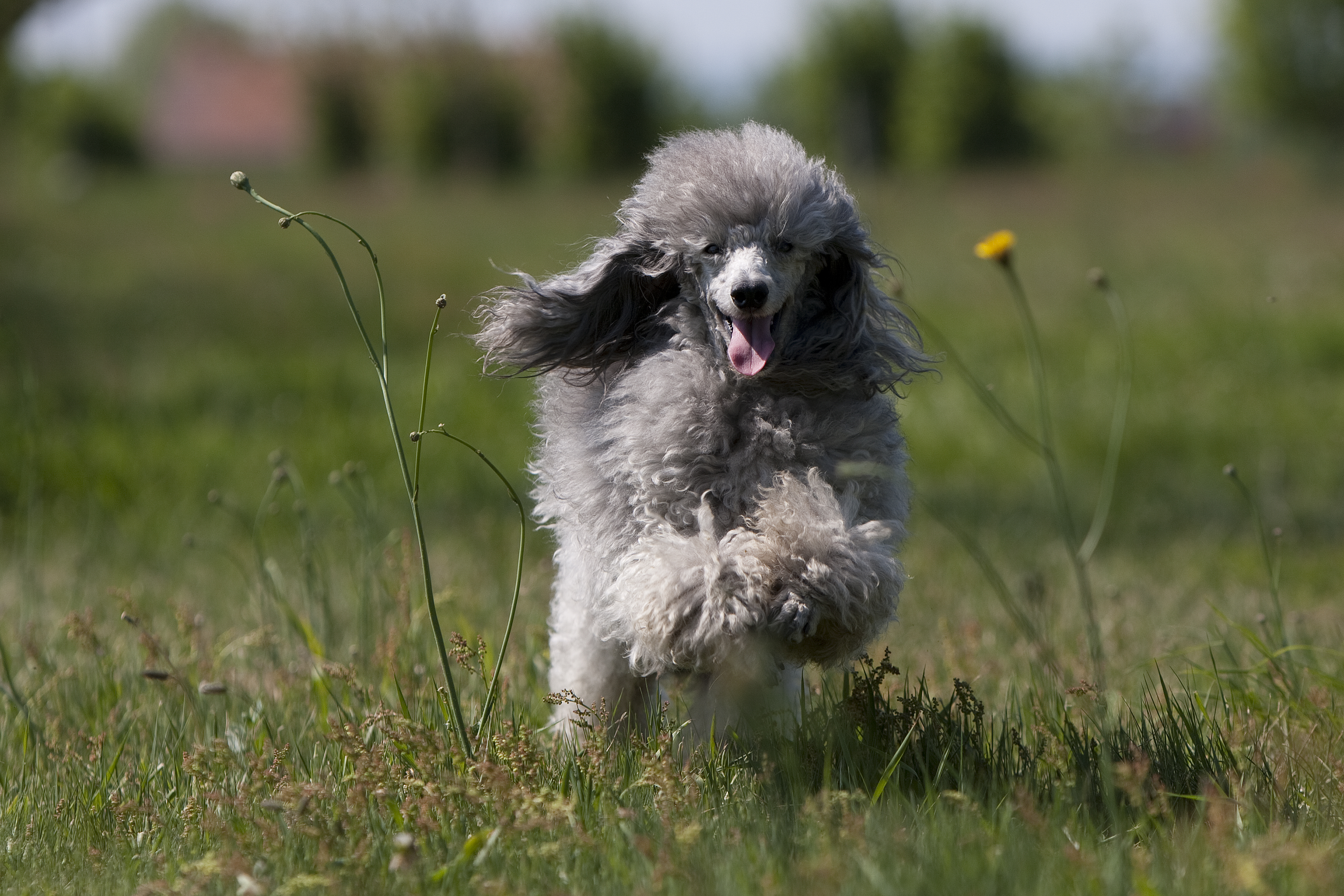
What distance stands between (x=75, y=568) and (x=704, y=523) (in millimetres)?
3672

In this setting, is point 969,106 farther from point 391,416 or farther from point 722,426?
point 391,416

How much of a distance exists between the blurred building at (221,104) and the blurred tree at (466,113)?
371 inches

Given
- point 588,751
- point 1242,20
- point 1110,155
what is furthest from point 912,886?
point 1242,20

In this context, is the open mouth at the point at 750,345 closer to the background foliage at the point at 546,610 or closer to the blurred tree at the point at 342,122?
the background foliage at the point at 546,610

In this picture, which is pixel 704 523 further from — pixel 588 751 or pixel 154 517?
pixel 154 517

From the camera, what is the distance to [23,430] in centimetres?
706

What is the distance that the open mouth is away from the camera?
2988 mm

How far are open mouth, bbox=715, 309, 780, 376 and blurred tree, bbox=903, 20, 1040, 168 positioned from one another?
30.4 m

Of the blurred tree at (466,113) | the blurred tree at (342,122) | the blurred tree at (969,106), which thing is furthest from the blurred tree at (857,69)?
the blurred tree at (342,122)

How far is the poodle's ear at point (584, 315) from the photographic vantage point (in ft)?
10.9

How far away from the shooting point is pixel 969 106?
32.5 metres

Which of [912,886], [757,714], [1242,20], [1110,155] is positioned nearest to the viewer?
[912,886]

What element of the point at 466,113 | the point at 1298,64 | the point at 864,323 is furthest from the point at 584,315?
the point at 1298,64

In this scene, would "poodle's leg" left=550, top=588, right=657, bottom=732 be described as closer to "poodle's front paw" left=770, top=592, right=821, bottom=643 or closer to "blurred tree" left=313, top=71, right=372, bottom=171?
"poodle's front paw" left=770, top=592, right=821, bottom=643
